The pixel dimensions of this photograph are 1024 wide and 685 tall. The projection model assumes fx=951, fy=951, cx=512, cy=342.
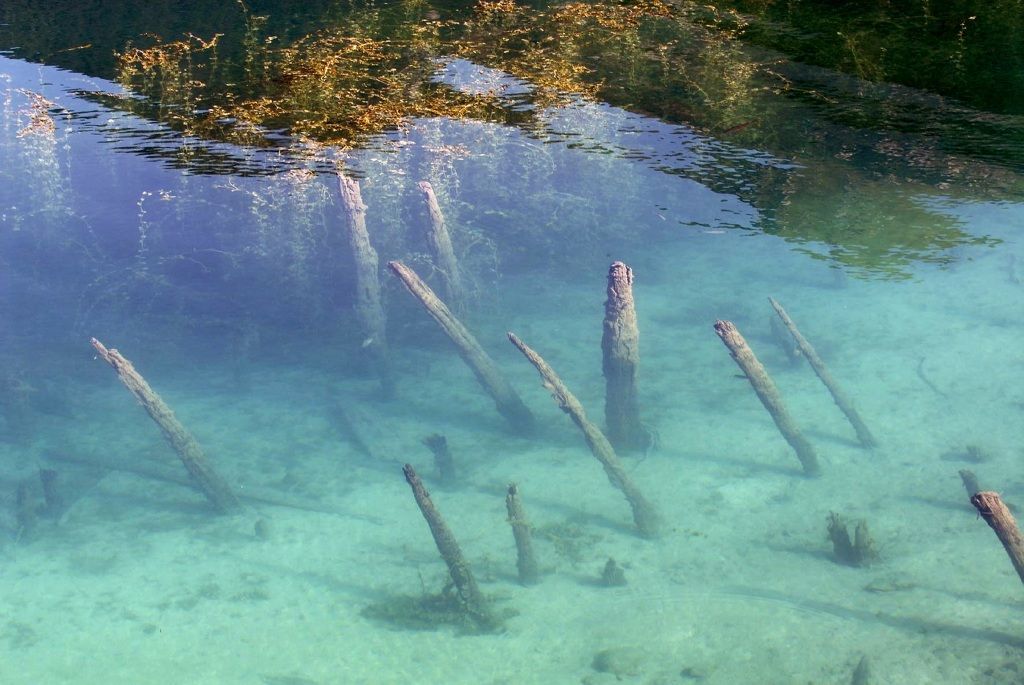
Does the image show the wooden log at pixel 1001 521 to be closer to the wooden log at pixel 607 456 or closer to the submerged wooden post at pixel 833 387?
the wooden log at pixel 607 456

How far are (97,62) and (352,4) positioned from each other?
4680mm

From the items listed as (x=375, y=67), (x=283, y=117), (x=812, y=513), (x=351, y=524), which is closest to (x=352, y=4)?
(x=375, y=67)

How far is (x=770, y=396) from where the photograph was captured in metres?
8.41

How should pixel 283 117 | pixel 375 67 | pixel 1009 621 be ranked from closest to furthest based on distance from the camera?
pixel 1009 621 < pixel 283 117 < pixel 375 67

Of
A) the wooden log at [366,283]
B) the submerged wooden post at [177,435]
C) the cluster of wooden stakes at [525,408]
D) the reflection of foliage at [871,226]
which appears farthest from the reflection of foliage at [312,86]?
the submerged wooden post at [177,435]

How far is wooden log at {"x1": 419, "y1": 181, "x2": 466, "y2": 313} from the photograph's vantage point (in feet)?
33.6

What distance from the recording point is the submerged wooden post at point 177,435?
8.02 metres

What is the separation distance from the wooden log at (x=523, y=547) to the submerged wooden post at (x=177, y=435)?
2.84 meters

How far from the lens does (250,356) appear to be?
1086 centimetres

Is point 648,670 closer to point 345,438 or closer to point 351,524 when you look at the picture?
point 351,524

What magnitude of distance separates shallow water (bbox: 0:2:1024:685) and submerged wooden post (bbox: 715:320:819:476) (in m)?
0.21

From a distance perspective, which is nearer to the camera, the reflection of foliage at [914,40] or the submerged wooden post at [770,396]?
the submerged wooden post at [770,396]

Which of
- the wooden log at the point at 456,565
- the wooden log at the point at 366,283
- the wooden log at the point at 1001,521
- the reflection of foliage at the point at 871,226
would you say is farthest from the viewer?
the reflection of foliage at the point at 871,226

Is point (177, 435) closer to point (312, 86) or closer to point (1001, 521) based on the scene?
point (1001, 521)
